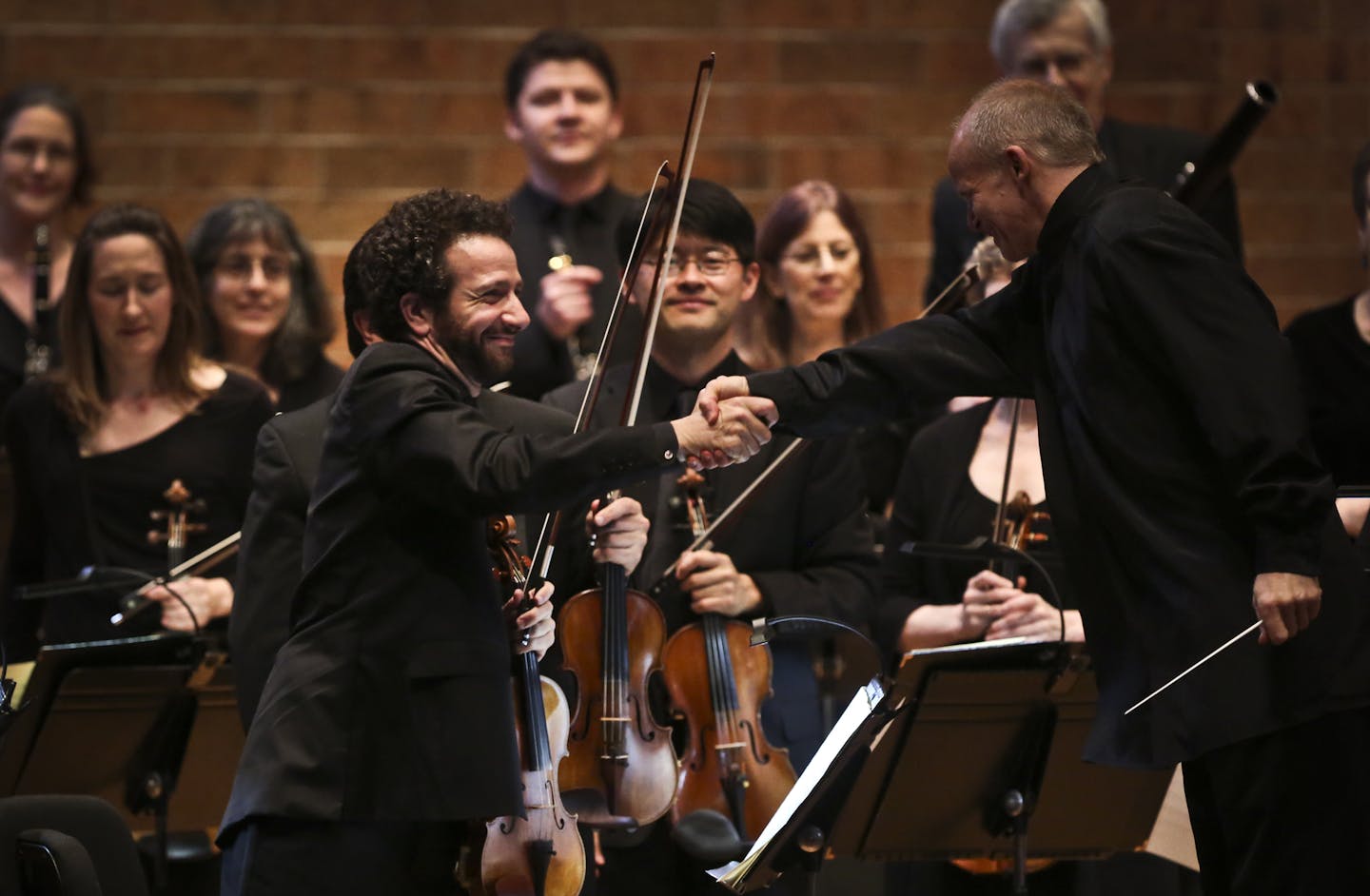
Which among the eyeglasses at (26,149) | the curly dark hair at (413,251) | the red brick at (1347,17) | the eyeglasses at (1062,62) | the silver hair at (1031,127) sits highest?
the red brick at (1347,17)

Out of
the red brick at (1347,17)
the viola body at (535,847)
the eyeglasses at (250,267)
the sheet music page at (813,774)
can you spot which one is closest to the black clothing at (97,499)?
the eyeglasses at (250,267)

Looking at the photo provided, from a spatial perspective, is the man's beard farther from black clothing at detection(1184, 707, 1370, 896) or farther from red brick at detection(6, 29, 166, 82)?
red brick at detection(6, 29, 166, 82)

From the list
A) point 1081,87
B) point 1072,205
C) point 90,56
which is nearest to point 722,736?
point 1072,205

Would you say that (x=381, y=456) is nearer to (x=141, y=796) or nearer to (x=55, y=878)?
(x=55, y=878)

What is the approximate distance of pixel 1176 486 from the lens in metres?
2.29

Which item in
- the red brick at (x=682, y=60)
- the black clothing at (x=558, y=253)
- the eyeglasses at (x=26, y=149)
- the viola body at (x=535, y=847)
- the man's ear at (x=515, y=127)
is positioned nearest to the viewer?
the viola body at (x=535, y=847)

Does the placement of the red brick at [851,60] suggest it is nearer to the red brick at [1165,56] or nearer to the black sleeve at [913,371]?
the red brick at [1165,56]

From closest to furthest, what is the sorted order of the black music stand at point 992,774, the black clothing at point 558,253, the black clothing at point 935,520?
the black music stand at point 992,774
the black clothing at point 935,520
the black clothing at point 558,253

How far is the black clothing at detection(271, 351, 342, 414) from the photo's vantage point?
13.1 ft

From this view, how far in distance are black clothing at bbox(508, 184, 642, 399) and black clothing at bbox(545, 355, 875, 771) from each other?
56cm

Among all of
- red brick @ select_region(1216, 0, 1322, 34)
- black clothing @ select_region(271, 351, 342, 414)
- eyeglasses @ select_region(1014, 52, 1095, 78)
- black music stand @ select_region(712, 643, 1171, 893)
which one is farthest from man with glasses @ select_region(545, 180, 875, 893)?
red brick @ select_region(1216, 0, 1322, 34)

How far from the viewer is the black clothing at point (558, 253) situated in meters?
3.79

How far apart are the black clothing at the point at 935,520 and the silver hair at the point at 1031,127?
909mm

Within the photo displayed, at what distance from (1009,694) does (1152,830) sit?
429 mm
